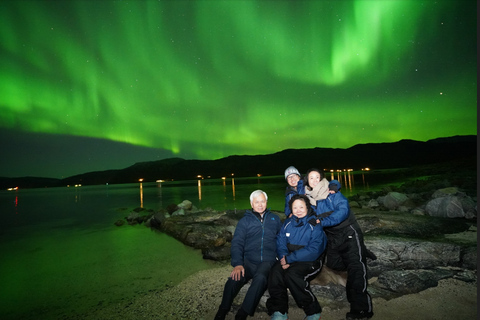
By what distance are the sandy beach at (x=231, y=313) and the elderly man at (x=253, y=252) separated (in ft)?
2.22

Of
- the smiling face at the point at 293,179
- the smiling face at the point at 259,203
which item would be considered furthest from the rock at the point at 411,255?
the smiling face at the point at 259,203

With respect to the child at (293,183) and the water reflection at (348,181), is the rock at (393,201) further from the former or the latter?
the child at (293,183)

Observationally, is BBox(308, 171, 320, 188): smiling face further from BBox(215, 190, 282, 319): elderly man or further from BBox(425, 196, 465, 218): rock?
BBox(425, 196, 465, 218): rock

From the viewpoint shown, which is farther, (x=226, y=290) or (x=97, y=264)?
(x=97, y=264)

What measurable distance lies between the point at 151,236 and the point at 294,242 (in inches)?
449

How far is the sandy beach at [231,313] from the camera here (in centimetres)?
418

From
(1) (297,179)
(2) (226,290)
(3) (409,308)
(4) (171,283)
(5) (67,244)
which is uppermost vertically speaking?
(1) (297,179)

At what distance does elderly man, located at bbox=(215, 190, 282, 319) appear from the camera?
14.3 ft

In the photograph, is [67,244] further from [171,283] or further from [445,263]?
[445,263]

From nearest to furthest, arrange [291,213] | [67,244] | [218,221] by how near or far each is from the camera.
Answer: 1. [291,213]
2. [218,221]
3. [67,244]

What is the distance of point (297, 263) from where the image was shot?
449 cm

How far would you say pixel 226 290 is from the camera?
14.8ft

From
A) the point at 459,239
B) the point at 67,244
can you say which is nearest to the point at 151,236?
the point at 67,244

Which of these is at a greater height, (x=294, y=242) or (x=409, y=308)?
(x=294, y=242)
